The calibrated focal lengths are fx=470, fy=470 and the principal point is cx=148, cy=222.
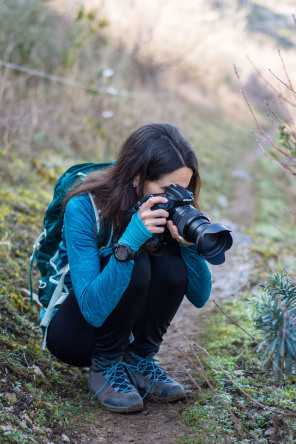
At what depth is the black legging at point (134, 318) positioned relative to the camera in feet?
6.67

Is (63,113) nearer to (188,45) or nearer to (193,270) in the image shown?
(193,270)

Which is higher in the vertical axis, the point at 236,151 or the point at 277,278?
the point at 277,278

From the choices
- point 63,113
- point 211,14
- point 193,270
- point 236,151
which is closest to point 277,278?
point 193,270

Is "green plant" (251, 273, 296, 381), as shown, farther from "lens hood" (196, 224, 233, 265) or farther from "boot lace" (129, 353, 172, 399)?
"boot lace" (129, 353, 172, 399)

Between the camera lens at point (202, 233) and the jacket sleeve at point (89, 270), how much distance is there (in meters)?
0.26

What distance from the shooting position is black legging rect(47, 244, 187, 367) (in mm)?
2033

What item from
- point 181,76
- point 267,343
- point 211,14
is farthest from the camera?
point 181,76

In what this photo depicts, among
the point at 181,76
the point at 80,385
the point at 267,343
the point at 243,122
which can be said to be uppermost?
the point at 267,343

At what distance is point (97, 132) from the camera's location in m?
6.41

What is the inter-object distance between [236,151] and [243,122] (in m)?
5.38

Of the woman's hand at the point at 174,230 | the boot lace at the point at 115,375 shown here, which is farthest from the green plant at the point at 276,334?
the boot lace at the point at 115,375

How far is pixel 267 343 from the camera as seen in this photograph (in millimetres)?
1512

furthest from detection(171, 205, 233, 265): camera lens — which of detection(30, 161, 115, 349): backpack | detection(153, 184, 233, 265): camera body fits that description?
detection(30, 161, 115, 349): backpack

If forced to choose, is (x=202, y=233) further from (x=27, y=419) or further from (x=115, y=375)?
(x=27, y=419)
